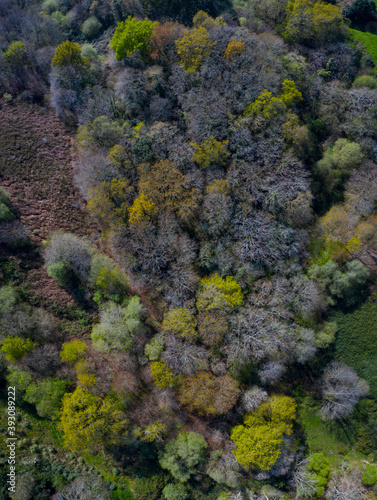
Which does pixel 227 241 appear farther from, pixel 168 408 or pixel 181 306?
pixel 168 408

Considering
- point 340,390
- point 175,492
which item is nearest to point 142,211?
point 340,390

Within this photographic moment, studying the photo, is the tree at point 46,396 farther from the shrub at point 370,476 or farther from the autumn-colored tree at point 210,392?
the shrub at point 370,476

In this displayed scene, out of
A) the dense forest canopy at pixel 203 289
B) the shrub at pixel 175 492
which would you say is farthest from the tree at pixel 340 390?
the shrub at pixel 175 492

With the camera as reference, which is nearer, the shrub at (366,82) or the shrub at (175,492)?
the shrub at (175,492)

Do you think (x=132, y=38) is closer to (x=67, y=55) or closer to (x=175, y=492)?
(x=67, y=55)

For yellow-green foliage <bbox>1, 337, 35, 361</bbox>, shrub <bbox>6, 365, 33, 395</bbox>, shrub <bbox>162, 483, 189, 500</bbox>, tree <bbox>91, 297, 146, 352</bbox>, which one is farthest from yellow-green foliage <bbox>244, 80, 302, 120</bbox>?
shrub <bbox>162, 483, 189, 500</bbox>

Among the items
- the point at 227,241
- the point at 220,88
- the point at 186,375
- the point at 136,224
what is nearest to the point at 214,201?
the point at 227,241

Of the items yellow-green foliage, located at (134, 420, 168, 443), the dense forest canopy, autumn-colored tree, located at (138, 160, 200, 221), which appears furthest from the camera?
autumn-colored tree, located at (138, 160, 200, 221)

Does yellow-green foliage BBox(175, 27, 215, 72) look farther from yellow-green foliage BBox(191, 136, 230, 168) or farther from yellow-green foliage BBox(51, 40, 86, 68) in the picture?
yellow-green foliage BBox(51, 40, 86, 68)
